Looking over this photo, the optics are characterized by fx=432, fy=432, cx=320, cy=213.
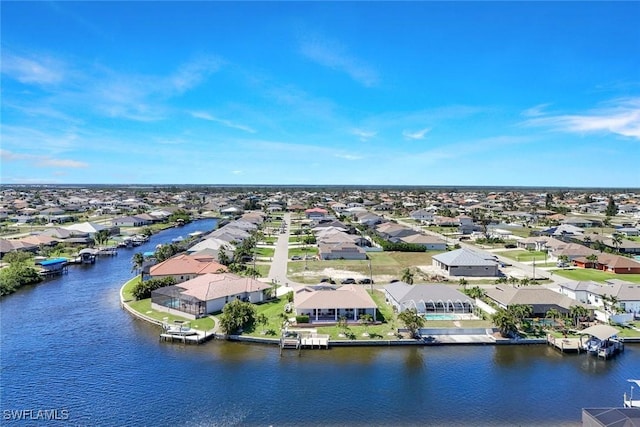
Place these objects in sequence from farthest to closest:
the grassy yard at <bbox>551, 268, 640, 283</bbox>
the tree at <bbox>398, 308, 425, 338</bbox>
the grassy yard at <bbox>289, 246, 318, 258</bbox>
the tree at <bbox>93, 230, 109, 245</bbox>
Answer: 1. the tree at <bbox>93, 230, 109, 245</bbox>
2. the grassy yard at <bbox>289, 246, 318, 258</bbox>
3. the grassy yard at <bbox>551, 268, 640, 283</bbox>
4. the tree at <bbox>398, 308, 425, 338</bbox>

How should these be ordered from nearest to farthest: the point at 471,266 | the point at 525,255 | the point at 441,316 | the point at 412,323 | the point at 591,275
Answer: the point at 412,323 < the point at 441,316 < the point at 591,275 < the point at 471,266 < the point at 525,255

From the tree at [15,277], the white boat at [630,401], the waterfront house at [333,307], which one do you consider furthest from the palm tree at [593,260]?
the tree at [15,277]

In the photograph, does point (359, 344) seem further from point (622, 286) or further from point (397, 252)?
point (397, 252)

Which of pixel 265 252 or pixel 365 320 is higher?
pixel 265 252

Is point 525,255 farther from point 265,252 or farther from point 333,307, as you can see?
point 333,307

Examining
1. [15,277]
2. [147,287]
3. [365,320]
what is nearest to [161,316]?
[147,287]

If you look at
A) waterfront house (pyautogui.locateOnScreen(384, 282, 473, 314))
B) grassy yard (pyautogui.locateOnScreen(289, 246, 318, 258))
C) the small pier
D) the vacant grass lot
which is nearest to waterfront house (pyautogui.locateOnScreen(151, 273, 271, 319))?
the vacant grass lot

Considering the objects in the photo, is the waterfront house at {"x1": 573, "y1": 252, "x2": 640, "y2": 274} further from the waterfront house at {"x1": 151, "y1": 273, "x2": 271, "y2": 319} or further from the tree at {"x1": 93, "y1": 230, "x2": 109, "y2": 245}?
the tree at {"x1": 93, "y1": 230, "x2": 109, "y2": 245}
